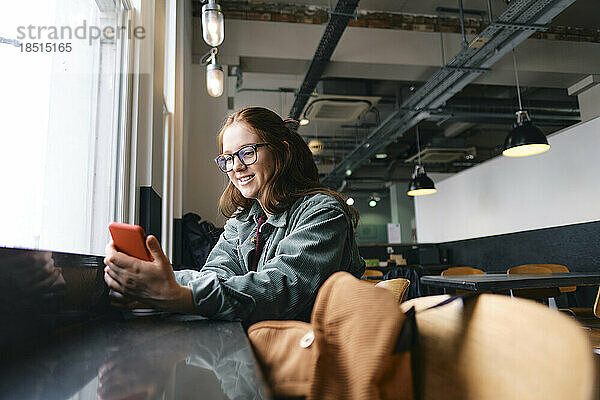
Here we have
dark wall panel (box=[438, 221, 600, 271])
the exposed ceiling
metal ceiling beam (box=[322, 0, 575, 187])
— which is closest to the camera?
metal ceiling beam (box=[322, 0, 575, 187])

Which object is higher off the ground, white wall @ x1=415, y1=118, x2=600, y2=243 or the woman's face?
white wall @ x1=415, y1=118, x2=600, y2=243

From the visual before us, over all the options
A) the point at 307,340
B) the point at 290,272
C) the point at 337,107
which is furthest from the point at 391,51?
the point at 307,340

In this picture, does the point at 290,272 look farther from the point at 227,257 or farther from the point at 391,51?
the point at 391,51

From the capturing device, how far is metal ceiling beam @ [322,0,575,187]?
3830 millimetres

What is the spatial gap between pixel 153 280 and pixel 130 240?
101 mm

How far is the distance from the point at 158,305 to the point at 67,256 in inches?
8.7

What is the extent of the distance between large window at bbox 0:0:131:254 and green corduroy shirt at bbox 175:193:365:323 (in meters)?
0.45

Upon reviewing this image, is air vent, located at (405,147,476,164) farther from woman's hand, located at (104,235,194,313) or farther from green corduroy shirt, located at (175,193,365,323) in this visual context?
woman's hand, located at (104,235,194,313)

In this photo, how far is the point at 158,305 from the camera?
1.00 m

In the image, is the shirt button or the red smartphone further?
the red smartphone

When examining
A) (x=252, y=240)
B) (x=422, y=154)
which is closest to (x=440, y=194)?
(x=422, y=154)

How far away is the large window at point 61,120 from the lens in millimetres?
1070

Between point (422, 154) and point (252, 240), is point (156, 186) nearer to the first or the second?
point (252, 240)

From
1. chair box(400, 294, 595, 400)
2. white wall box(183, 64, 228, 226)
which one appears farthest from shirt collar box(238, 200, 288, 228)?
white wall box(183, 64, 228, 226)
